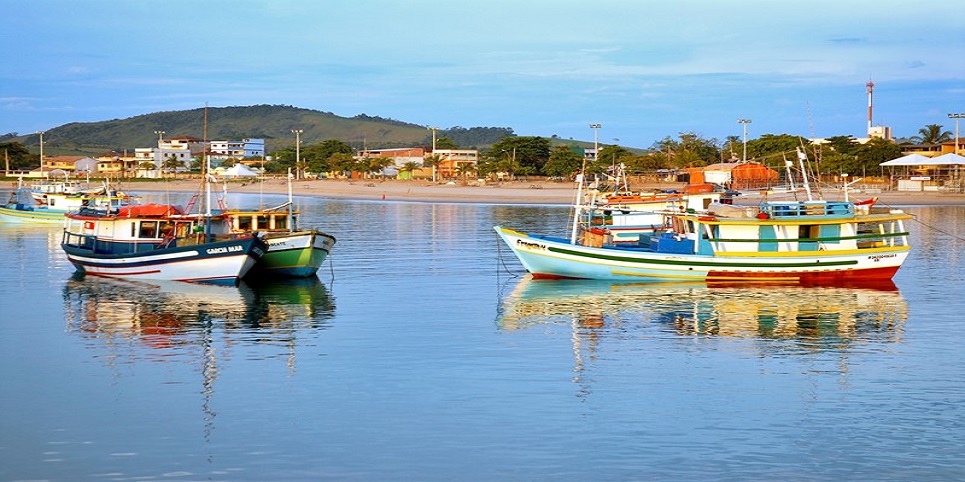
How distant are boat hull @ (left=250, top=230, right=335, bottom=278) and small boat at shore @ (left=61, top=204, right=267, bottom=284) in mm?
1247

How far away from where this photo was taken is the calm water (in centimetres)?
1638

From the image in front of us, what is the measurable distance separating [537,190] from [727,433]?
9733 centimetres

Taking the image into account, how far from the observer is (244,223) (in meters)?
37.8

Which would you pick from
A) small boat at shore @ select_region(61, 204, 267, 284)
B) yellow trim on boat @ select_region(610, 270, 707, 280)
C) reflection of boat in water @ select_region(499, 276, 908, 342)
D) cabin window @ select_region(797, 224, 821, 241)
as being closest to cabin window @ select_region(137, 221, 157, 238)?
small boat at shore @ select_region(61, 204, 267, 284)

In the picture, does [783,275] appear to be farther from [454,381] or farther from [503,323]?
[454,381]

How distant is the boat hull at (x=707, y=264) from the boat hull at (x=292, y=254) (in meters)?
6.30

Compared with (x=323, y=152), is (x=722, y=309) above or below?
below

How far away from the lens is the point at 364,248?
50531 mm

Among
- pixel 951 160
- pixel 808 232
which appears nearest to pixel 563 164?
pixel 951 160

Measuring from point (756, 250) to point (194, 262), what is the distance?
712 inches

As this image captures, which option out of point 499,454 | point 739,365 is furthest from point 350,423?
point 739,365

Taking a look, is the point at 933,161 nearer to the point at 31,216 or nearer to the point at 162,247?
the point at 31,216

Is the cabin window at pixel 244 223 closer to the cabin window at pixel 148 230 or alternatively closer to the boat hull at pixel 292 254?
the boat hull at pixel 292 254

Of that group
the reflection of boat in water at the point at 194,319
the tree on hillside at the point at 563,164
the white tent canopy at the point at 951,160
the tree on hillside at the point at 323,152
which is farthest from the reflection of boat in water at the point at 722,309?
the tree on hillside at the point at 323,152
